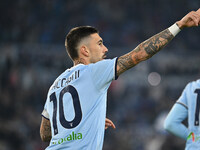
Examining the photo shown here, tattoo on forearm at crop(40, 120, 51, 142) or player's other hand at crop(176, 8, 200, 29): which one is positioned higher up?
player's other hand at crop(176, 8, 200, 29)

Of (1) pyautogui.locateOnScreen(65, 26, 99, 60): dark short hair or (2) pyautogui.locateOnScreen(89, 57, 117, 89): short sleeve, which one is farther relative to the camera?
(1) pyautogui.locateOnScreen(65, 26, 99, 60): dark short hair

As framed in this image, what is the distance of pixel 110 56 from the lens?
12.7 metres

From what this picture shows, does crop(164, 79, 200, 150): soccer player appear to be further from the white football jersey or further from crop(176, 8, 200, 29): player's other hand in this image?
crop(176, 8, 200, 29): player's other hand

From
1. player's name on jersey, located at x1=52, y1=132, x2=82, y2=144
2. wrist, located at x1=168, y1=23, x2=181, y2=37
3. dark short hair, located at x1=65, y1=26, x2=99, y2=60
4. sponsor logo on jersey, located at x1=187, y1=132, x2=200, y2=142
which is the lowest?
sponsor logo on jersey, located at x1=187, y1=132, x2=200, y2=142

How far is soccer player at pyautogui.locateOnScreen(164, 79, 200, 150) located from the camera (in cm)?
456

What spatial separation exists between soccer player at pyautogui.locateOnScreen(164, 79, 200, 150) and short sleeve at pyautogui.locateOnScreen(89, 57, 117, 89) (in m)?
1.44

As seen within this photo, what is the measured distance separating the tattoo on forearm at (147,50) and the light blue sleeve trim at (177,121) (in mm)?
1608

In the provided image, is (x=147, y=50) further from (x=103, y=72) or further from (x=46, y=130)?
(x=46, y=130)

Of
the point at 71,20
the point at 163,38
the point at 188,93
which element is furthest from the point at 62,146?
the point at 71,20

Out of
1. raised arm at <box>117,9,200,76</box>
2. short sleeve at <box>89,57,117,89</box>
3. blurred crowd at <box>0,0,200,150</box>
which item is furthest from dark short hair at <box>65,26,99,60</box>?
blurred crowd at <box>0,0,200,150</box>

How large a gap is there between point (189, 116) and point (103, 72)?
5.17 ft

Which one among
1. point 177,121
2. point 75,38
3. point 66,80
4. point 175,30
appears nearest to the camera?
point 175,30

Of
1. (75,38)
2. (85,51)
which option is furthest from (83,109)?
(75,38)

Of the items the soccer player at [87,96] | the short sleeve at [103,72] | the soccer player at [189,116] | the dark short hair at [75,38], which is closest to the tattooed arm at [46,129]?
the soccer player at [87,96]
